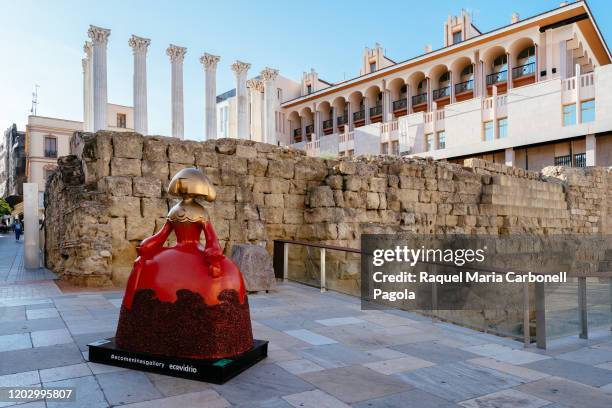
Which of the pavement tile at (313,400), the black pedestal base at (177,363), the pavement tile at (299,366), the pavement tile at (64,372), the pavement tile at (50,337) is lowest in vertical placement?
the pavement tile at (299,366)

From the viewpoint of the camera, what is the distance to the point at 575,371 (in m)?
4.07

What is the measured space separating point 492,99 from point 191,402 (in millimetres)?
29550

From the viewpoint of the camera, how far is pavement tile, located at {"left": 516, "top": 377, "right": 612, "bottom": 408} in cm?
331

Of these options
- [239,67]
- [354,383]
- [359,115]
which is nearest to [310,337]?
[354,383]

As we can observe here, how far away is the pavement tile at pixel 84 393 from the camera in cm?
306

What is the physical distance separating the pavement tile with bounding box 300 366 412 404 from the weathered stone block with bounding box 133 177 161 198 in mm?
6054

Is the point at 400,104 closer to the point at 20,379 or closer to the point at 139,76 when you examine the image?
the point at 139,76

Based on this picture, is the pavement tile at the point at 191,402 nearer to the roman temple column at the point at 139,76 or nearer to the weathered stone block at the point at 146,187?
the weathered stone block at the point at 146,187

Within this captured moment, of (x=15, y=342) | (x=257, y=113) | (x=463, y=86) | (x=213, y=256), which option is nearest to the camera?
(x=213, y=256)

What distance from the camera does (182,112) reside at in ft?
92.5

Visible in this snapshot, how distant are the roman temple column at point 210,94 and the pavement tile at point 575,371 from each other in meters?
27.3

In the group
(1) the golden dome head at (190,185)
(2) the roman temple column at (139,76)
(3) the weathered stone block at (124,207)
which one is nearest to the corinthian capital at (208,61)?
(2) the roman temple column at (139,76)

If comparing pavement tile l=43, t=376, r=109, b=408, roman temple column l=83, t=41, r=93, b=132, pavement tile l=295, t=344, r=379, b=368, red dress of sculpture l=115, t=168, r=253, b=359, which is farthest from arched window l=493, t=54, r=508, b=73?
pavement tile l=43, t=376, r=109, b=408

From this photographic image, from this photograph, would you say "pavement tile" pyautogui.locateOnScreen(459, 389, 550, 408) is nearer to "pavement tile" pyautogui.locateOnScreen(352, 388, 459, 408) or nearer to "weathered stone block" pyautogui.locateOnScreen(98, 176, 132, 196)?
"pavement tile" pyautogui.locateOnScreen(352, 388, 459, 408)
